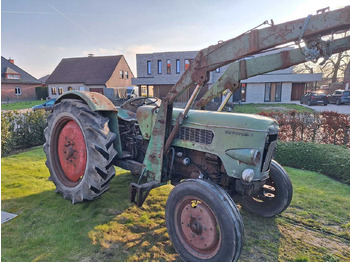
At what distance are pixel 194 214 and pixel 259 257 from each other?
0.97 m

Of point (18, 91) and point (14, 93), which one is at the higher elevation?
point (18, 91)

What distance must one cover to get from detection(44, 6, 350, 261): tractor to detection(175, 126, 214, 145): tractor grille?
1 centimetres

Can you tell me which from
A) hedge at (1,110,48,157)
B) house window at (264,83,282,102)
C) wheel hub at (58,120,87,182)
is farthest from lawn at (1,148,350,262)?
house window at (264,83,282,102)

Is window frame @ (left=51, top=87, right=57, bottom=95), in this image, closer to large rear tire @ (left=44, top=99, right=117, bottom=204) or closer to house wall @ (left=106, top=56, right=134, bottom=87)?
house wall @ (left=106, top=56, right=134, bottom=87)

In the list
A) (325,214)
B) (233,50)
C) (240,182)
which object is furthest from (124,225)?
(325,214)

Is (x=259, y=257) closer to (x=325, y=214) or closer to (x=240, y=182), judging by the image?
(x=240, y=182)

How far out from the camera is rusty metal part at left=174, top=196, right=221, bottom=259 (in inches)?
104

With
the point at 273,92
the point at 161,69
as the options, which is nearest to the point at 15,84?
the point at 161,69

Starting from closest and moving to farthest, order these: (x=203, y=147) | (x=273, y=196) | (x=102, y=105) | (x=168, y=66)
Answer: (x=203, y=147), (x=273, y=196), (x=102, y=105), (x=168, y=66)

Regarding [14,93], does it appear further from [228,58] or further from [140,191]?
[228,58]

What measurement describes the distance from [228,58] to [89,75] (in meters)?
34.7

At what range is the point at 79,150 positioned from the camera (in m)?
3.91

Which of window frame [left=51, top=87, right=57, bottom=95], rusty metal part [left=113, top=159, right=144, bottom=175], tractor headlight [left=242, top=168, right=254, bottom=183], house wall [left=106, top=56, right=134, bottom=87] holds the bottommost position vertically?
rusty metal part [left=113, top=159, right=144, bottom=175]

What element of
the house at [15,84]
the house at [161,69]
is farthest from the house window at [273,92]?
the house at [15,84]
